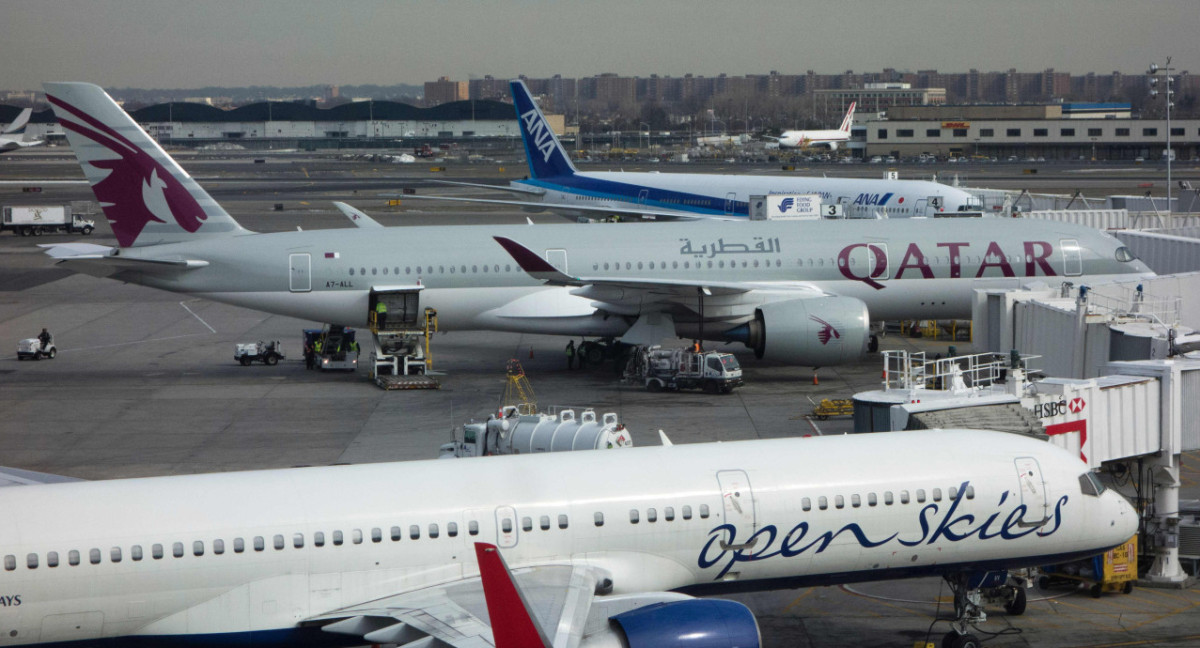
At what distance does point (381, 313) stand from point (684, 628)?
2640 cm

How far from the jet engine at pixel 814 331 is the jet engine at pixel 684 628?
22.9 meters

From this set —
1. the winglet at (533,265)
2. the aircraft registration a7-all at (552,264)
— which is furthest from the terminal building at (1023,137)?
the winglet at (533,265)

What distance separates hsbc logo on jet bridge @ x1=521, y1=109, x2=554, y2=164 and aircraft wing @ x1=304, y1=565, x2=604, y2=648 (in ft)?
210

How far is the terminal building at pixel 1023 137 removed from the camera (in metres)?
174

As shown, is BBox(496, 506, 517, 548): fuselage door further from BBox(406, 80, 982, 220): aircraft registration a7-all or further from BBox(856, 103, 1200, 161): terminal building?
BBox(856, 103, 1200, 161): terminal building

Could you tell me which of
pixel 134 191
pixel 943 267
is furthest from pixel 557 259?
pixel 134 191

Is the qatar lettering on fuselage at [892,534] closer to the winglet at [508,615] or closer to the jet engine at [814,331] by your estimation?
the winglet at [508,615]

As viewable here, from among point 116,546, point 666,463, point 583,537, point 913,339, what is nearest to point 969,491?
point 666,463

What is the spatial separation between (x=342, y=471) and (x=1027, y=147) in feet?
597

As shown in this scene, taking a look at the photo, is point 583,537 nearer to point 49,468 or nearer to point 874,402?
point 874,402

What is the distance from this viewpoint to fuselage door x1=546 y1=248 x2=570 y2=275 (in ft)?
133

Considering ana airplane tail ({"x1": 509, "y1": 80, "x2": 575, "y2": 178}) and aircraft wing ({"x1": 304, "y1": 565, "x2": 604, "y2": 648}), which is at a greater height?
ana airplane tail ({"x1": 509, "y1": 80, "x2": 575, "y2": 178})

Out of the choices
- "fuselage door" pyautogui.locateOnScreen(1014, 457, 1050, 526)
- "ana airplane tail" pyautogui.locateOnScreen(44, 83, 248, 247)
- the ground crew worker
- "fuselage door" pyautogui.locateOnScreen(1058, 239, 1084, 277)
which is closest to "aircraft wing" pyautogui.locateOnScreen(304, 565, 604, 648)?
"fuselage door" pyautogui.locateOnScreen(1014, 457, 1050, 526)

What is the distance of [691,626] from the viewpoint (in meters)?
15.1
